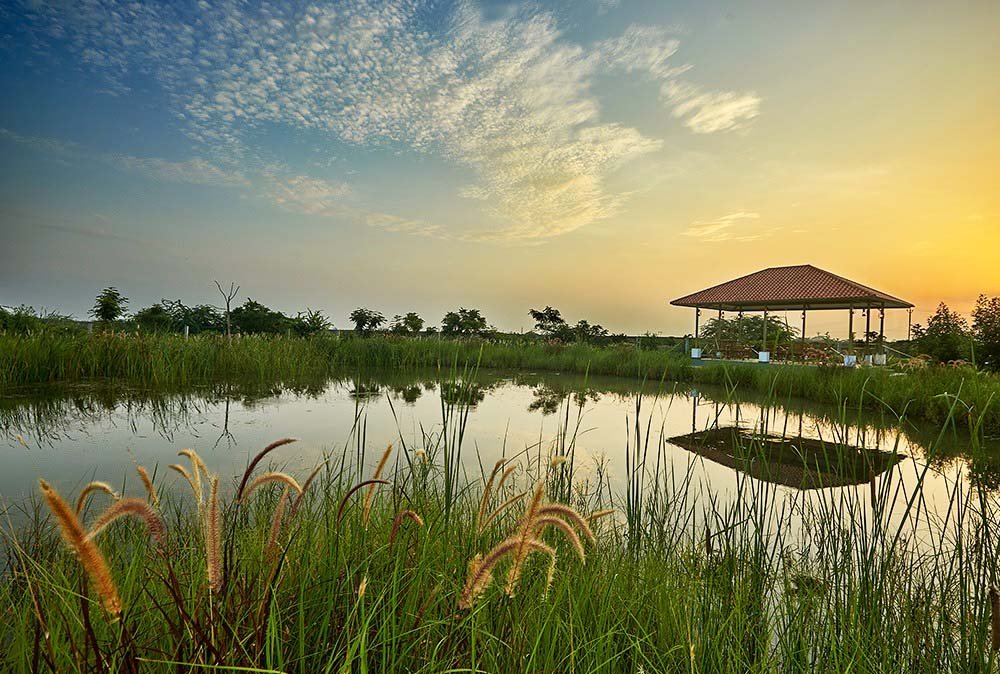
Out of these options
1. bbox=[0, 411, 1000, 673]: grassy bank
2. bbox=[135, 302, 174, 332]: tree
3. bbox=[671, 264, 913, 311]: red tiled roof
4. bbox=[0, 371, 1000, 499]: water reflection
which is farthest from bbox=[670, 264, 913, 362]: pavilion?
bbox=[135, 302, 174, 332]: tree

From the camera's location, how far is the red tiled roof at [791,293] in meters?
16.0

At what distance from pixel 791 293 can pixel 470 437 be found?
15425 millimetres

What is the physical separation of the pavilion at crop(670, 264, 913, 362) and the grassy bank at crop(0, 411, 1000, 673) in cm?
1534

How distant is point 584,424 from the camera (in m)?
6.46

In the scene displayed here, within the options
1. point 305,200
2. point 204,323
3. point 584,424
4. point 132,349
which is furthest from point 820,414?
point 204,323

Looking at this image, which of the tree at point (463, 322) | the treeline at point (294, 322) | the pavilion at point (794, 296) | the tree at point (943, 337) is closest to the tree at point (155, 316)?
the treeline at point (294, 322)

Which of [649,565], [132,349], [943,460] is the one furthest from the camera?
[132,349]

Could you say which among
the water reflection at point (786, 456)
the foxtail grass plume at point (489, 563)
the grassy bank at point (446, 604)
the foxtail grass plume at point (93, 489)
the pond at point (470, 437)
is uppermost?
the foxtail grass plume at point (93, 489)

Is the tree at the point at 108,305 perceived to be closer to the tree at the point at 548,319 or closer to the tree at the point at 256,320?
the tree at the point at 256,320

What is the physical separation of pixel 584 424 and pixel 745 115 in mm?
7583

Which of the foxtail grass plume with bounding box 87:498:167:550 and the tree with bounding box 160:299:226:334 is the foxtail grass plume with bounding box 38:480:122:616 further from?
the tree with bounding box 160:299:226:334

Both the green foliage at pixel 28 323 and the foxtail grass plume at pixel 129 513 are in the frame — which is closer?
the foxtail grass plume at pixel 129 513

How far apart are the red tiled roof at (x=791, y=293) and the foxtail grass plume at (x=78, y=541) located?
18.5 m

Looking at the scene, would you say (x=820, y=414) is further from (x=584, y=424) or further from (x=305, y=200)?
(x=305, y=200)
